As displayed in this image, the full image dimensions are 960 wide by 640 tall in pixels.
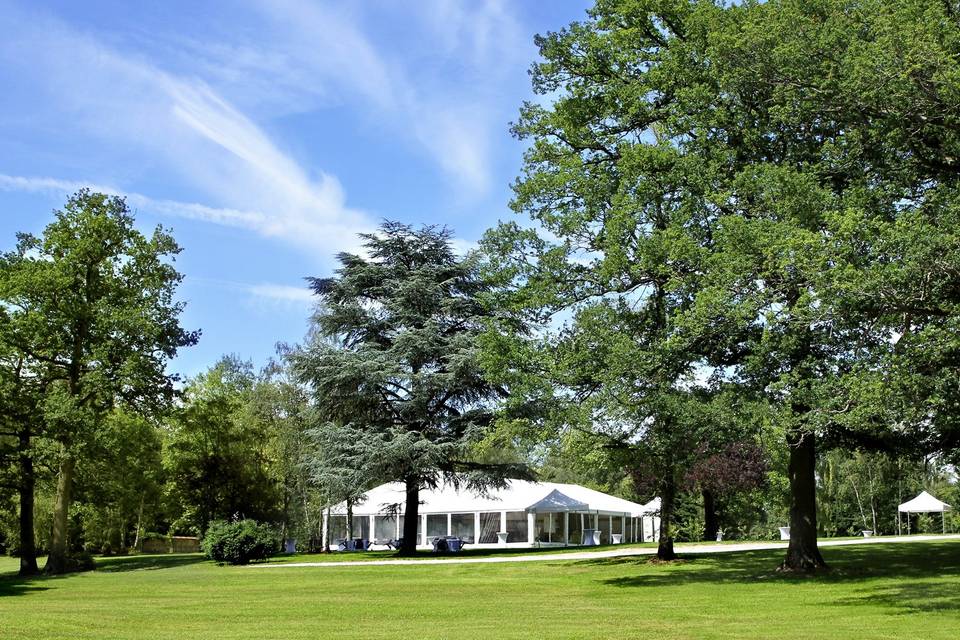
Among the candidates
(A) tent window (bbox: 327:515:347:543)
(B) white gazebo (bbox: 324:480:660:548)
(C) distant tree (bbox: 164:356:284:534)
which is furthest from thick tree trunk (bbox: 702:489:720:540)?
(C) distant tree (bbox: 164:356:284:534)

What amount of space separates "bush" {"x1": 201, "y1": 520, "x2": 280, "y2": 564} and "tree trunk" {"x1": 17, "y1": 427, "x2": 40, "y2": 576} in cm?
594

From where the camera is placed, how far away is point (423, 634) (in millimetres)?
11609

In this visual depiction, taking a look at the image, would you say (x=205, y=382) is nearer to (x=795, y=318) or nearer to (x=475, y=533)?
(x=475, y=533)

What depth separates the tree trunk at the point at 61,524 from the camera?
31.0 meters

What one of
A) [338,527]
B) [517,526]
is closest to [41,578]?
[517,526]

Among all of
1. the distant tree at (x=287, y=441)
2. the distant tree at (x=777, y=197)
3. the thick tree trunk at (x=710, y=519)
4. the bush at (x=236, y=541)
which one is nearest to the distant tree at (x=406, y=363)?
the bush at (x=236, y=541)

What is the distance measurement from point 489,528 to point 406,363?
13510mm

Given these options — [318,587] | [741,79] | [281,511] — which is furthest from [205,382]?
[741,79]

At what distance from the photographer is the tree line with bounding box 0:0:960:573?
15258mm

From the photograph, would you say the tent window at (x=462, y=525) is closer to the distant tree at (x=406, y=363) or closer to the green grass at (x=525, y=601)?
the distant tree at (x=406, y=363)

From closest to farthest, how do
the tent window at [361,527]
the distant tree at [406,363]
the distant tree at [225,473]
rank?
1. the distant tree at [406,363]
2. the distant tree at [225,473]
3. the tent window at [361,527]

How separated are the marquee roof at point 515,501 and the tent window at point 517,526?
138cm

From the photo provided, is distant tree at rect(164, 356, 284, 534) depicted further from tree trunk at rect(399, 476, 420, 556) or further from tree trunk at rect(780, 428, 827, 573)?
tree trunk at rect(780, 428, 827, 573)

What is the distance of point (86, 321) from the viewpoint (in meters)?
33.0
